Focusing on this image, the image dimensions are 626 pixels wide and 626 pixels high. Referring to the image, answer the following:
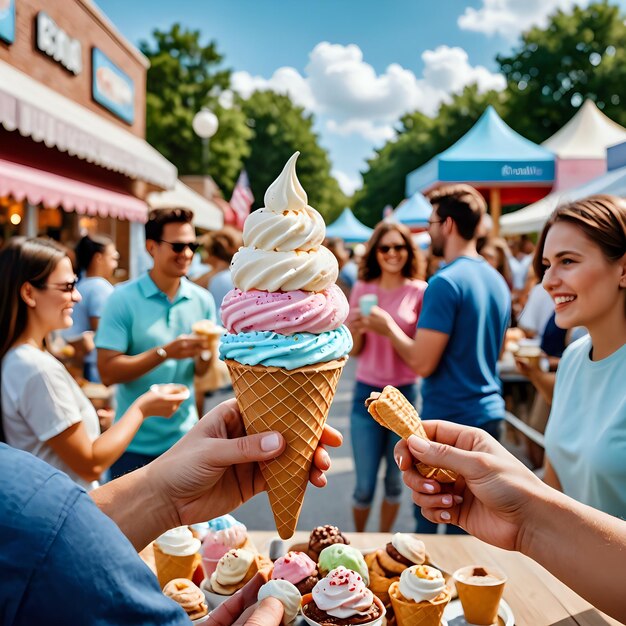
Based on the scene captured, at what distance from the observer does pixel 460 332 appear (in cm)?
346

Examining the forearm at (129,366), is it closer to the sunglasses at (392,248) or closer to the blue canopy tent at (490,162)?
the sunglasses at (392,248)

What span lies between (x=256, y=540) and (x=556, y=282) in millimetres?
1685

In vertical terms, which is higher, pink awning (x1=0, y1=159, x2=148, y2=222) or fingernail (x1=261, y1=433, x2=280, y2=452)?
pink awning (x1=0, y1=159, x2=148, y2=222)

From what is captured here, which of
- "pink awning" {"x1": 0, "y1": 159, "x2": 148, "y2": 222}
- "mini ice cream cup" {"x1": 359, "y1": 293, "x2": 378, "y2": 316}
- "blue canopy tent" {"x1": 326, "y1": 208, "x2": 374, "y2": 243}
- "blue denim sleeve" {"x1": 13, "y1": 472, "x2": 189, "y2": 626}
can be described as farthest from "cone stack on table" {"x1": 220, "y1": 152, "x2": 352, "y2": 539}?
"blue canopy tent" {"x1": 326, "y1": 208, "x2": 374, "y2": 243}

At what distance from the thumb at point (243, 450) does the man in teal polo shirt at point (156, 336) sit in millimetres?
1700

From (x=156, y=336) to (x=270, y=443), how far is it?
2.03 meters

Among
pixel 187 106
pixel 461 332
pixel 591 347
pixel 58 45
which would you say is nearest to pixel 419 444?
pixel 591 347

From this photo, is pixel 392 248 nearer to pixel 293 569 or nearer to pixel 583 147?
pixel 293 569

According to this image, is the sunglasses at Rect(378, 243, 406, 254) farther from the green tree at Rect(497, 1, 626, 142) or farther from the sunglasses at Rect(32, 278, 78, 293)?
the green tree at Rect(497, 1, 626, 142)

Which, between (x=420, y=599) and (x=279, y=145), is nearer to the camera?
(x=420, y=599)

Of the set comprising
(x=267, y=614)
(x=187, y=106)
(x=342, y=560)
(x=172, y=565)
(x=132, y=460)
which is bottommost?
(x=132, y=460)

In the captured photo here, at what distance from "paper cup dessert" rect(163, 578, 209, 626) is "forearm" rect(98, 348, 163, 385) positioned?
5.47 ft

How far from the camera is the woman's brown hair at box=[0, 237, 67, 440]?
8.42 feet

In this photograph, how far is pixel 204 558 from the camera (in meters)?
2.04
